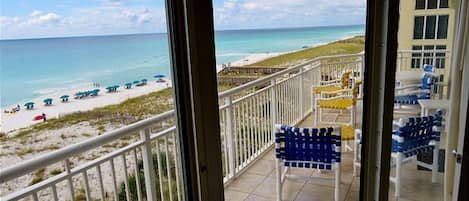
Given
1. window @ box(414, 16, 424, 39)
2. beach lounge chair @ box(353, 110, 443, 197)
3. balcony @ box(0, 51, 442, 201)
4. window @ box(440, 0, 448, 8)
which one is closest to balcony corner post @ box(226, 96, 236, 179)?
balcony @ box(0, 51, 442, 201)

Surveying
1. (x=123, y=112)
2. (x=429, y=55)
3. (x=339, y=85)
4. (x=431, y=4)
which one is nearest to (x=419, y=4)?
(x=431, y=4)

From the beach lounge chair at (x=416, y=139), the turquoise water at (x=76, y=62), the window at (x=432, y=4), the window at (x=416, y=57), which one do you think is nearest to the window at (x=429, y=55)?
the window at (x=416, y=57)

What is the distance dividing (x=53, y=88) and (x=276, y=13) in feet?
4.31

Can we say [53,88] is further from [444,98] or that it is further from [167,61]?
[444,98]

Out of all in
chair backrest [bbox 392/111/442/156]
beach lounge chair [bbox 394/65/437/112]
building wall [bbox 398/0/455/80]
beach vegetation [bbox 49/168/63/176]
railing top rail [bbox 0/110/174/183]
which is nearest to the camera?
railing top rail [bbox 0/110/174/183]

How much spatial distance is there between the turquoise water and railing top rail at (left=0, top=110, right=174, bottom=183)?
0.59 ft

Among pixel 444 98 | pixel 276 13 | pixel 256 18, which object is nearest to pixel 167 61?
pixel 256 18

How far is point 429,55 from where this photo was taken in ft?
6.15

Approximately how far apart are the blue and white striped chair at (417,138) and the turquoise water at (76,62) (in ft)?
5.29

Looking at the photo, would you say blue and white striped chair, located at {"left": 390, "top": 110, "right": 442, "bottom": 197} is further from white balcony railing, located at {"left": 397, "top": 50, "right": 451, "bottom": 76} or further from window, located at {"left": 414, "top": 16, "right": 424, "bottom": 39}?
window, located at {"left": 414, "top": 16, "right": 424, "bottom": 39}

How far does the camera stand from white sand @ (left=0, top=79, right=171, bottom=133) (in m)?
0.73

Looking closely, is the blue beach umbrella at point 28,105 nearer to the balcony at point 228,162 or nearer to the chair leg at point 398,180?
the balcony at point 228,162

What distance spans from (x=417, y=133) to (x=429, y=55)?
31.1 inches

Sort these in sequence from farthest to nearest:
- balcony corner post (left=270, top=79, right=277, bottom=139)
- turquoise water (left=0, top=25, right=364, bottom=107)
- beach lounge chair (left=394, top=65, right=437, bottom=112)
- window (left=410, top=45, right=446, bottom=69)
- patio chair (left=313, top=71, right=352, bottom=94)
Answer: patio chair (left=313, top=71, right=352, bottom=94) → balcony corner post (left=270, top=79, right=277, bottom=139) → beach lounge chair (left=394, top=65, right=437, bottom=112) → window (left=410, top=45, right=446, bottom=69) → turquoise water (left=0, top=25, right=364, bottom=107)
